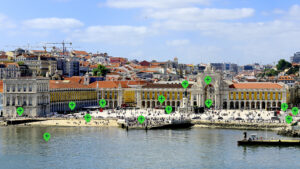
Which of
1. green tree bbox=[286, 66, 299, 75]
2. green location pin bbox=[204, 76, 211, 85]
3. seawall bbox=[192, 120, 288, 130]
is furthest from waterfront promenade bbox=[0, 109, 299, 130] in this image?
Result: green tree bbox=[286, 66, 299, 75]

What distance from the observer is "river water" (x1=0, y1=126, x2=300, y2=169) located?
42.8 meters

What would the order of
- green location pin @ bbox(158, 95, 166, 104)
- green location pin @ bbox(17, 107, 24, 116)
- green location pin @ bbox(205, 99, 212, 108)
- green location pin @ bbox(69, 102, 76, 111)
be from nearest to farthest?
green location pin @ bbox(17, 107, 24, 116) → green location pin @ bbox(69, 102, 76, 111) → green location pin @ bbox(205, 99, 212, 108) → green location pin @ bbox(158, 95, 166, 104)

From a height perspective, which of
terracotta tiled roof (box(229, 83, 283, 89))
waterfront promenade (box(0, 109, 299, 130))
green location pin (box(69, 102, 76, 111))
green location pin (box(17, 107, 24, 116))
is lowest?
waterfront promenade (box(0, 109, 299, 130))

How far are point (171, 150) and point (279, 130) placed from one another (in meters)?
15.4

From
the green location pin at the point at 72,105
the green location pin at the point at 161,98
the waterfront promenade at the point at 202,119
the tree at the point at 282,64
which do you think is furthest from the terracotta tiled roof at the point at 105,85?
the tree at the point at 282,64

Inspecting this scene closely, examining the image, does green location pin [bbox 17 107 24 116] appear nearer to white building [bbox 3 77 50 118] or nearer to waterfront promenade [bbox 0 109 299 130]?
white building [bbox 3 77 50 118]

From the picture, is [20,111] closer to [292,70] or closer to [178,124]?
[178,124]

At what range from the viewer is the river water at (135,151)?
42781mm

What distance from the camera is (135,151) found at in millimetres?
47594

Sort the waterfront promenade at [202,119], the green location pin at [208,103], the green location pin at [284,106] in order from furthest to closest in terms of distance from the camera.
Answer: the green location pin at [208,103]
the green location pin at [284,106]
the waterfront promenade at [202,119]

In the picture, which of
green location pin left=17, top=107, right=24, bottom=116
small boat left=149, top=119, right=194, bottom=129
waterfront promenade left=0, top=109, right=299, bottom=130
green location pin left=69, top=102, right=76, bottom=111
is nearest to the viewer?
small boat left=149, top=119, right=194, bottom=129

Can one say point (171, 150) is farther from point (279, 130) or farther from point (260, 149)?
point (279, 130)

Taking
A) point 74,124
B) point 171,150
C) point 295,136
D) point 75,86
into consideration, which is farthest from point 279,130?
point 75,86

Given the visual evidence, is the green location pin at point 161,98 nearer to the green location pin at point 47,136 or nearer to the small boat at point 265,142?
the green location pin at point 47,136
